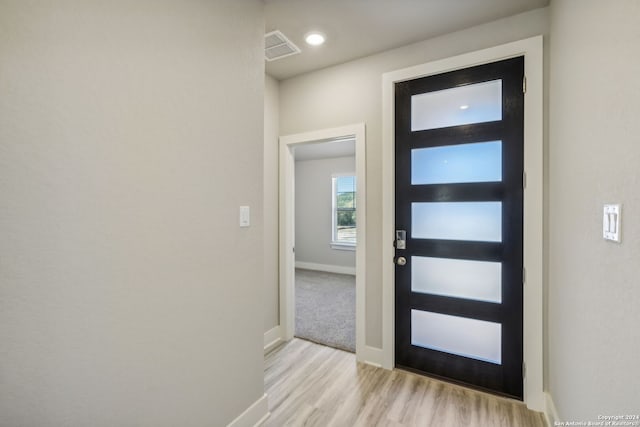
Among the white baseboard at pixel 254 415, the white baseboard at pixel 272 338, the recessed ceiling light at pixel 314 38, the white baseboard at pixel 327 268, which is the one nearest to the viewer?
the white baseboard at pixel 254 415

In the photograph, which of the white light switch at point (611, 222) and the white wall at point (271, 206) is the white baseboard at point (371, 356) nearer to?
the white wall at point (271, 206)

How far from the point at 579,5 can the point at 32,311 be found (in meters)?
2.56

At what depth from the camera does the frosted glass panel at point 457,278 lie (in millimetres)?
2080

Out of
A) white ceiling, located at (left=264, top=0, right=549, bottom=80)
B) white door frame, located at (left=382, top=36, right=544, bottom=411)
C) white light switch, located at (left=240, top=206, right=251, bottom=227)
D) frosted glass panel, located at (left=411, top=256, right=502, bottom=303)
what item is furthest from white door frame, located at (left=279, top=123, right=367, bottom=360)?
white door frame, located at (left=382, top=36, right=544, bottom=411)

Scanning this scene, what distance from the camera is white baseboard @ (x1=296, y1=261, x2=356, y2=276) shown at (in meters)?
6.20

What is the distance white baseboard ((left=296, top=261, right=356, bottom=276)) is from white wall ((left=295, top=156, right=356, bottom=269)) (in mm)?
57

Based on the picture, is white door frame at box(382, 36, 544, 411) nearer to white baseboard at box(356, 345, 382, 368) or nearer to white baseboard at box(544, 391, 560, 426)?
white baseboard at box(544, 391, 560, 426)

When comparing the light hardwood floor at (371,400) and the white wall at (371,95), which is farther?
the white wall at (371,95)

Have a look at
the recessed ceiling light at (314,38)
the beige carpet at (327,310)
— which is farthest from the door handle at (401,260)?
the recessed ceiling light at (314,38)

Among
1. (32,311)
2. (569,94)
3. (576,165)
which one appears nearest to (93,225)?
(32,311)

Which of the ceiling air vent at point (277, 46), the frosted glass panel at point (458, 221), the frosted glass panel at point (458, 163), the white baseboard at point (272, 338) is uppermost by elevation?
the ceiling air vent at point (277, 46)

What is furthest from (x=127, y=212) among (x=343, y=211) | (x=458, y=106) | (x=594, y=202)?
(x=343, y=211)

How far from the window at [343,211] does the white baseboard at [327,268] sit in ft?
1.54

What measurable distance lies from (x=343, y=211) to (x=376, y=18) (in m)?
4.66
